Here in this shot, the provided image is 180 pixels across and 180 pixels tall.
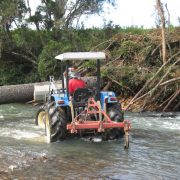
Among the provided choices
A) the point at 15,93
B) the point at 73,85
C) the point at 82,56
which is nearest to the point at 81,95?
the point at 73,85

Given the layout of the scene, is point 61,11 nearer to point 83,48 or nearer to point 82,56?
point 83,48

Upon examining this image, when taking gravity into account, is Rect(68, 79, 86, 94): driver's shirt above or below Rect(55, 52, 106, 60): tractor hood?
below

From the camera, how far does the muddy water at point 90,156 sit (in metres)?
8.26

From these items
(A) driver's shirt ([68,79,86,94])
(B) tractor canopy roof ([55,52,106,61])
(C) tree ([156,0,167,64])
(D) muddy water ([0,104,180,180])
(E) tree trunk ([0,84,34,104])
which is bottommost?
(D) muddy water ([0,104,180,180])

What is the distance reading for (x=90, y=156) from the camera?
9750 mm

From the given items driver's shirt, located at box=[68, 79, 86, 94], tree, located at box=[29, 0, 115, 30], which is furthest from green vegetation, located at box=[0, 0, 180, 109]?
driver's shirt, located at box=[68, 79, 86, 94]

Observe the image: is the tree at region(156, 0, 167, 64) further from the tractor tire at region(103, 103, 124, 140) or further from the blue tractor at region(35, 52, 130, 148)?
the tractor tire at region(103, 103, 124, 140)

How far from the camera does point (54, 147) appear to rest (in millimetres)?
10656

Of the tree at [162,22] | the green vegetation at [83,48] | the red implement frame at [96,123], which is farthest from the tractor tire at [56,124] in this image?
the tree at [162,22]

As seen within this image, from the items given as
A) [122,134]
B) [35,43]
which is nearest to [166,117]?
[122,134]

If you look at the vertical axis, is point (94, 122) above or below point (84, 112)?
below

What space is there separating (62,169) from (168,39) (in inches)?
496

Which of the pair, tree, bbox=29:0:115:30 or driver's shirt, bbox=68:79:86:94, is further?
tree, bbox=29:0:115:30

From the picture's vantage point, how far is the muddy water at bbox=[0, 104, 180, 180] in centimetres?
826
